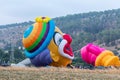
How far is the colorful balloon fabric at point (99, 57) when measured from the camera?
128 feet

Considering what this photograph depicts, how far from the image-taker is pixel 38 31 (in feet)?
111

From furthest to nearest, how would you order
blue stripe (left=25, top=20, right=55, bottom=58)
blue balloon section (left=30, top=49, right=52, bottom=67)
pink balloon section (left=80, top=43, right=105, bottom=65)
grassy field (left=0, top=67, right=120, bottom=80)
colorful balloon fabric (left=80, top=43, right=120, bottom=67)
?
pink balloon section (left=80, top=43, right=105, bottom=65), colorful balloon fabric (left=80, top=43, right=120, bottom=67), blue stripe (left=25, top=20, right=55, bottom=58), blue balloon section (left=30, top=49, right=52, bottom=67), grassy field (left=0, top=67, right=120, bottom=80)

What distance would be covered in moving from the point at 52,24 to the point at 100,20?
14455 centimetres

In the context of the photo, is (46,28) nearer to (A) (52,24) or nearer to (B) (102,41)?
(A) (52,24)

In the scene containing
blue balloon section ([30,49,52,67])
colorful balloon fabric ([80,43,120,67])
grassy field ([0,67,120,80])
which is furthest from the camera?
colorful balloon fabric ([80,43,120,67])

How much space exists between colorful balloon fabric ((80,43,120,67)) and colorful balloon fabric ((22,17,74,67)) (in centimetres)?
564

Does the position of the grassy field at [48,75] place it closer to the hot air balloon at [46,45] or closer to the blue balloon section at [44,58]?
the blue balloon section at [44,58]

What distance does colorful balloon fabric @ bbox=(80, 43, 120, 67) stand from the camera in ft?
128

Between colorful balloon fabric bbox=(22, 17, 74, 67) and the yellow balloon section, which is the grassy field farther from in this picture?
the yellow balloon section

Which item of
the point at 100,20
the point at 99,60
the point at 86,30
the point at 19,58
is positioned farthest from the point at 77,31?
the point at 99,60

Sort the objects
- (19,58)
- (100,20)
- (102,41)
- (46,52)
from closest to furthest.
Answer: (46,52) → (19,58) → (102,41) → (100,20)

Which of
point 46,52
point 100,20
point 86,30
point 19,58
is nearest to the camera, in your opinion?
point 46,52

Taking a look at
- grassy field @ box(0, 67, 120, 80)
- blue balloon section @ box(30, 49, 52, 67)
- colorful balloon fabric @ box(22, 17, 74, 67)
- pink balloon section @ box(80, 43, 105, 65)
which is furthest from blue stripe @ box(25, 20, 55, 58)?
grassy field @ box(0, 67, 120, 80)

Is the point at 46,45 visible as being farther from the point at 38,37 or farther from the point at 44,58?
the point at 44,58
